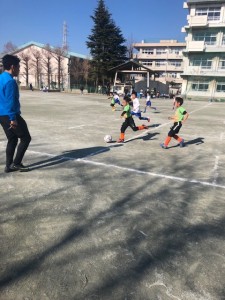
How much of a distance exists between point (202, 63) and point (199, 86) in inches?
158

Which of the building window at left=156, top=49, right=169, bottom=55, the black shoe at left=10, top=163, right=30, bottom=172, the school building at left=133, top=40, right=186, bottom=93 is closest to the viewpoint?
the black shoe at left=10, top=163, right=30, bottom=172

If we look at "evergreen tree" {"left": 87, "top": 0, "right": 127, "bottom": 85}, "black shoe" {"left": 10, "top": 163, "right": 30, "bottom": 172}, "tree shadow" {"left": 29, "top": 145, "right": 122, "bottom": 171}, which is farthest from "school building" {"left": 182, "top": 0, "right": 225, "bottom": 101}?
"black shoe" {"left": 10, "top": 163, "right": 30, "bottom": 172}

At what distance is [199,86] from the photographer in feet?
157

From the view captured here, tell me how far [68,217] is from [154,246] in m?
1.18

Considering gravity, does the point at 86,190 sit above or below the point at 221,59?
below

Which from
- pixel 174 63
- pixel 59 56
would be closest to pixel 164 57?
pixel 174 63

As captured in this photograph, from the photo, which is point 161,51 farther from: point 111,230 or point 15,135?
point 111,230

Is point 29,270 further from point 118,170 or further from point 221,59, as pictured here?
point 221,59

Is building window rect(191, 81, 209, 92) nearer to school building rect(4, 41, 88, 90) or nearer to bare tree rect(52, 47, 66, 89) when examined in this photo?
school building rect(4, 41, 88, 90)

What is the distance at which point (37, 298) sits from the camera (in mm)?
2119

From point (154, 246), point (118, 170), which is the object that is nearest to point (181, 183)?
point (118, 170)

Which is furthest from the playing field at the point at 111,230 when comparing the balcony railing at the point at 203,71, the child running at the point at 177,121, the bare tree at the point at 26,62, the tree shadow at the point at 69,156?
the bare tree at the point at 26,62

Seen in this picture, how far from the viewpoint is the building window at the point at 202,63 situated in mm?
46162

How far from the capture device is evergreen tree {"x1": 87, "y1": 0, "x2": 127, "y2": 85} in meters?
52.2
